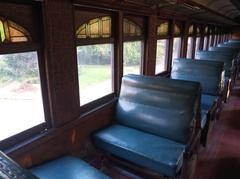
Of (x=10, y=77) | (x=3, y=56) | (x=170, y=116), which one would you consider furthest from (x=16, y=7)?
(x=170, y=116)

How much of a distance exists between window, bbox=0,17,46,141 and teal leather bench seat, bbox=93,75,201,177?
2.40 ft

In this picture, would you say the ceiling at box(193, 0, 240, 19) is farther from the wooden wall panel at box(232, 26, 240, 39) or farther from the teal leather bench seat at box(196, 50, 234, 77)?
the wooden wall panel at box(232, 26, 240, 39)

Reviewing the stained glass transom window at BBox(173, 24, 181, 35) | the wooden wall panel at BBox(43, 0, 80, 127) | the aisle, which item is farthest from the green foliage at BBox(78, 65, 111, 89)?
the stained glass transom window at BBox(173, 24, 181, 35)

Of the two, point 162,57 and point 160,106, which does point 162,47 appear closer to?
point 162,57

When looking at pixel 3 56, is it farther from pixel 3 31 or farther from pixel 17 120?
pixel 17 120

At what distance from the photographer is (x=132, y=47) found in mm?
2871

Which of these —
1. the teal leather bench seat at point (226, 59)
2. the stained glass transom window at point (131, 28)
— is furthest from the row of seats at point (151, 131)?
the teal leather bench seat at point (226, 59)

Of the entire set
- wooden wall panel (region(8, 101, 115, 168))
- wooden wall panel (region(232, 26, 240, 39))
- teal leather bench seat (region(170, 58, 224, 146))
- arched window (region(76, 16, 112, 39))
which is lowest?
wooden wall panel (region(8, 101, 115, 168))

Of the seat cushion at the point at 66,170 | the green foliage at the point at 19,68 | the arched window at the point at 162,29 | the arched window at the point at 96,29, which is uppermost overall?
the arched window at the point at 162,29

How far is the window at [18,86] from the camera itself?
4.53ft

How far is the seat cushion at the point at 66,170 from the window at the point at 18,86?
32 centimetres

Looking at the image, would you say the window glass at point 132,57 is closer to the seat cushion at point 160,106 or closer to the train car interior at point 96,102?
the train car interior at point 96,102

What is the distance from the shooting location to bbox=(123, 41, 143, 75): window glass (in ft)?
8.98

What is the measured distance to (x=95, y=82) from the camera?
2.32 m
